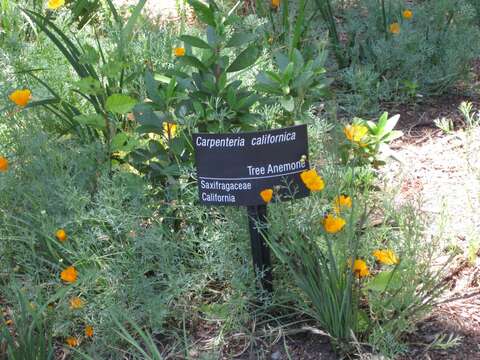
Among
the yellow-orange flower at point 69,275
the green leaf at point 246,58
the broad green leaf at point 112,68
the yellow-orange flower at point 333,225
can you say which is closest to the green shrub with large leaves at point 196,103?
the green leaf at point 246,58

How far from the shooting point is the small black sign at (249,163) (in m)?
1.98

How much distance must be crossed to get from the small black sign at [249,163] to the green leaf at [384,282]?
0.31 m

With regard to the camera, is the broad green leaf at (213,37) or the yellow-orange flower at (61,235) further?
the broad green leaf at (213,37)

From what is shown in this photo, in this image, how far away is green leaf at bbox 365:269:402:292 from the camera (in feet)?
6.53

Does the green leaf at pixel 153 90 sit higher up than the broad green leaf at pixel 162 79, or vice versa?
the broad green leaf at pixel 162 79

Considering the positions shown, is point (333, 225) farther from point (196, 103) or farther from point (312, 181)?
point (196, 103)

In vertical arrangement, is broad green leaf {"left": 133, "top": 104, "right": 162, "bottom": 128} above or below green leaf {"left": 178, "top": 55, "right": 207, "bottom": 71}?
below

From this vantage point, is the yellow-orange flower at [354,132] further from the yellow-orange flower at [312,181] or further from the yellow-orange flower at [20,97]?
the yellow-orange flower at [20,97]

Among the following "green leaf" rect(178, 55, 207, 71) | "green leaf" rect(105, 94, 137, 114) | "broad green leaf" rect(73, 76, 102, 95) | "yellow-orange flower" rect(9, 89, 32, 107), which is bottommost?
"green leaf" rect(105, 94, 137, 114)

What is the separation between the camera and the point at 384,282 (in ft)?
6.64

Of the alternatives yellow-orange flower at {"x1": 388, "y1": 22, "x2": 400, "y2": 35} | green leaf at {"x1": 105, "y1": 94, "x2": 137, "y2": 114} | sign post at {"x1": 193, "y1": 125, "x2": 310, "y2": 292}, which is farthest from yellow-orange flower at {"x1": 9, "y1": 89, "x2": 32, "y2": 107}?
yellow-orange flower at {"x1": 388, "y1": 22, "x2": 400, "y2": 35}

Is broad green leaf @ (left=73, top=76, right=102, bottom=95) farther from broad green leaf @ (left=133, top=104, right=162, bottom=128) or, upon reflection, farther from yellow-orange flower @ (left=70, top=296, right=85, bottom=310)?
yellow-orange flower @ (left=70, top=296, right=85, bottom=310)

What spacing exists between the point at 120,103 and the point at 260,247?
2.24 ft

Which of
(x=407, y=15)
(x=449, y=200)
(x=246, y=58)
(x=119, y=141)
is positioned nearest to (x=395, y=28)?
(x=407, y=15)
